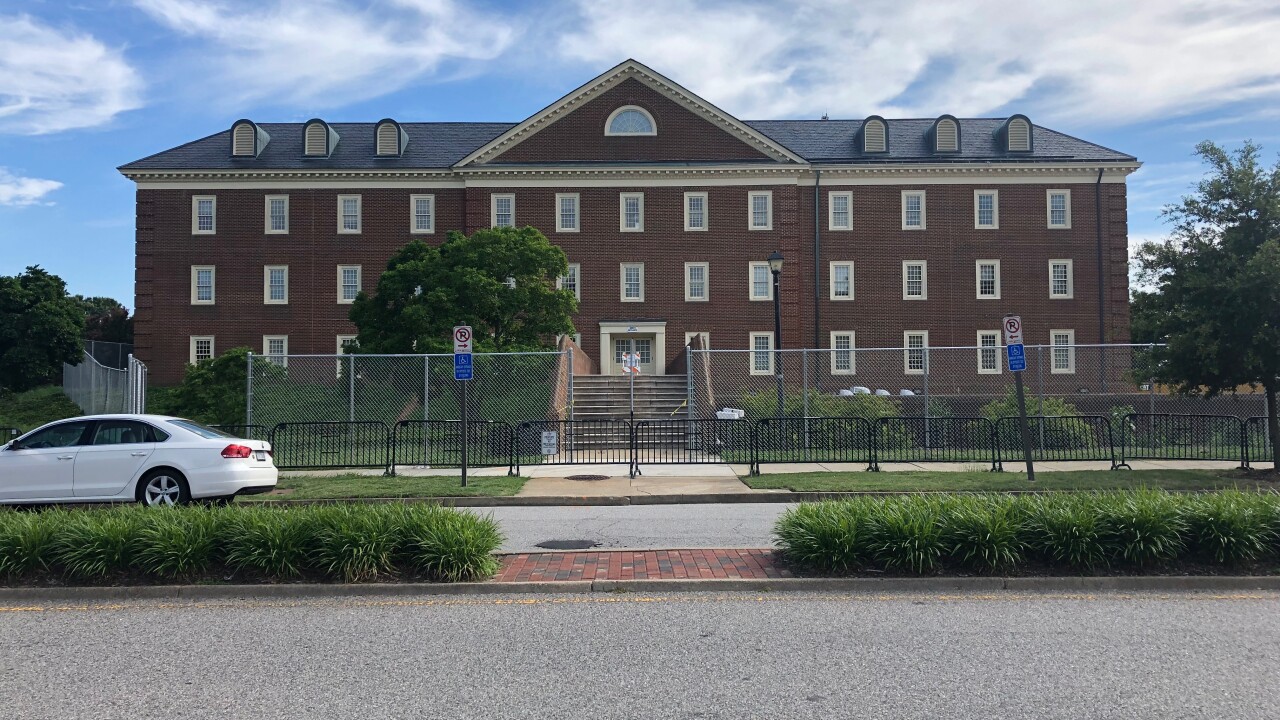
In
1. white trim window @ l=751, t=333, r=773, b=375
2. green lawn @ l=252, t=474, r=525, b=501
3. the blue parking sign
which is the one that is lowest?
green lawn @ l=252, t=474, r=525, b=501

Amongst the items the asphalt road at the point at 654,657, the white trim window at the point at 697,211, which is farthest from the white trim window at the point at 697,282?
the asphalt road at the point at 654,657

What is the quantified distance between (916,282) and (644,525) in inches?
1295

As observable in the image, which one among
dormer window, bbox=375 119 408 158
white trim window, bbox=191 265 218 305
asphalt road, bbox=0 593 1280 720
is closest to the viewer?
asphalt road, bbox=0 593 1280 720

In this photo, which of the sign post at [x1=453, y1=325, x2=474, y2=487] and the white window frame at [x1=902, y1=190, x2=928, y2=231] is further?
the white window frame at [x1=902, y1=190, x2=928, y2=231]

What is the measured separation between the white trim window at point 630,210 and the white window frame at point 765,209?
478 centimetres

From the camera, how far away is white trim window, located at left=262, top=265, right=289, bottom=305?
4166cm

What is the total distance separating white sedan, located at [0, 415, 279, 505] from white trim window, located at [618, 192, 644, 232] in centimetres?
2978

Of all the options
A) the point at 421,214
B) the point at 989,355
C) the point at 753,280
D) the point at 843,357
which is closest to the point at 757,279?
the point at 753,280

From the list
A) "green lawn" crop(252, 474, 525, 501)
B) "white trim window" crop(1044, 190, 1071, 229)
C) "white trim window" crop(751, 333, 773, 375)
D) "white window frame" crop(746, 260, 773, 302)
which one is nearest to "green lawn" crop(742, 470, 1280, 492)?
"green lawn" crop(252, 474, 525, 501)

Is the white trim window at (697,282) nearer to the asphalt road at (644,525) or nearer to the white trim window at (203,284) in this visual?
the white trim window at (203,284)

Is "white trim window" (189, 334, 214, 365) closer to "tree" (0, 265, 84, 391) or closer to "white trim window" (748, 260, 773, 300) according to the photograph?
"tree" (0, 265, 84, 391)

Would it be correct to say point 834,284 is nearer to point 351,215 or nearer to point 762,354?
point 762,354

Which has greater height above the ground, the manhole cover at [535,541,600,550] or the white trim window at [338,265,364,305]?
the white trim window at [338,265,364,305]

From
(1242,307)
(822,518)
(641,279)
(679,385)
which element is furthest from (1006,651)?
(641,279)
